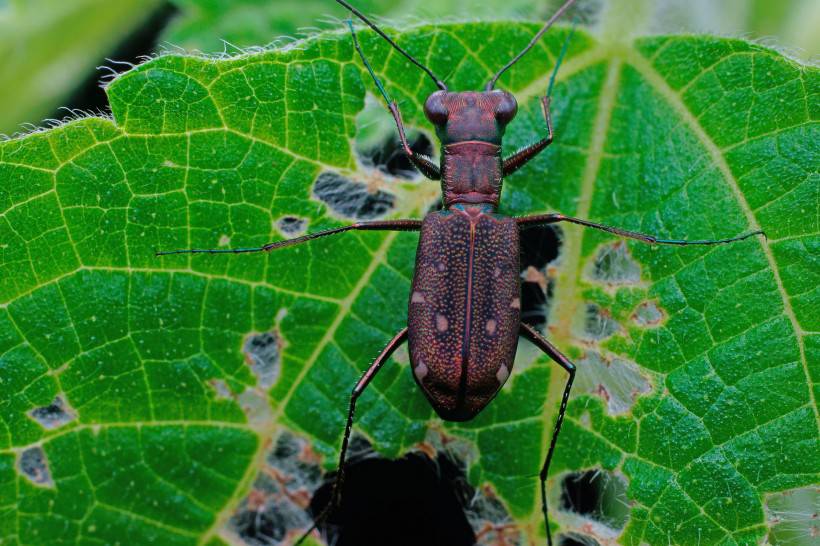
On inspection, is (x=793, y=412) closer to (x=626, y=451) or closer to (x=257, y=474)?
(x=626, y=451)

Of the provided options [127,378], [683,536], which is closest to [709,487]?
[683,536]

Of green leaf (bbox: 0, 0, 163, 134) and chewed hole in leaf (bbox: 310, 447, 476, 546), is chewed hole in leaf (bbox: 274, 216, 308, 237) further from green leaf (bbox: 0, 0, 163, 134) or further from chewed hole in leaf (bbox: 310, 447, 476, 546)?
green leaf (bbox: 0, 0, 163, 134)

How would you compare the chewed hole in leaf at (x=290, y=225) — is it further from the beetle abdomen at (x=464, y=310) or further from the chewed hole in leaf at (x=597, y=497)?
the chewed hole in leaf at (x=597, y=497)

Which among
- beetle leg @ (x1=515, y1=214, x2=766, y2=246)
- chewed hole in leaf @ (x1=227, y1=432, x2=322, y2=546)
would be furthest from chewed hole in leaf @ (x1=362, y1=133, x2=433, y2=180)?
chewed hole in leaf @ (x1=227, y1=432, x2=322, y2=546)

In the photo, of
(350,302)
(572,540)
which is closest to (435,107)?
(350,302)

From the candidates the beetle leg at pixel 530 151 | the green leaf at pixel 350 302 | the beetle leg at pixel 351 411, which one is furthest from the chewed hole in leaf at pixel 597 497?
the beetle leg at pixel 530 151
